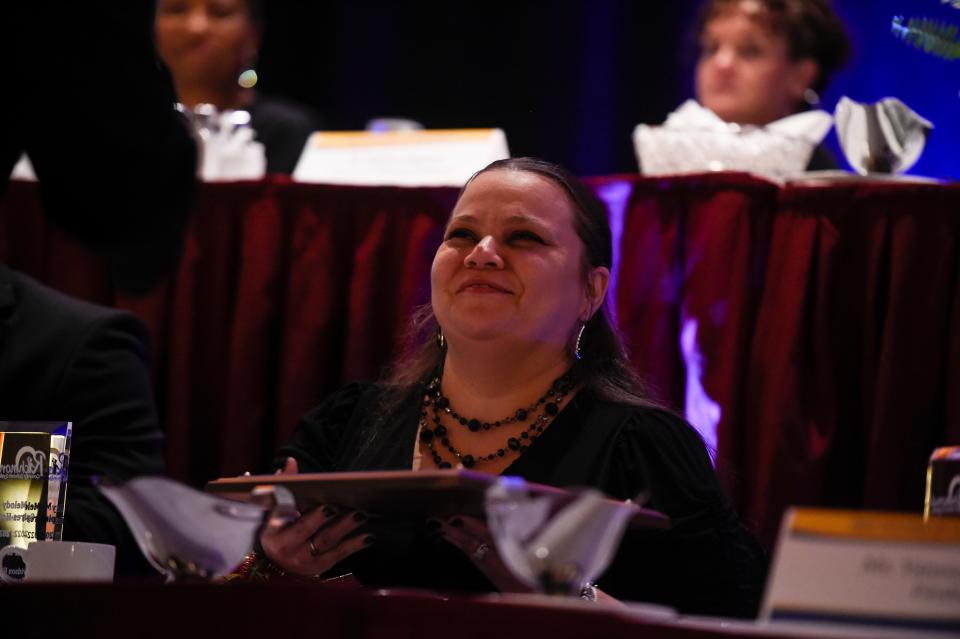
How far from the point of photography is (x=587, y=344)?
7.91 ft


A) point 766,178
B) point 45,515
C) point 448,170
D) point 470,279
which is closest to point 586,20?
point 448,170

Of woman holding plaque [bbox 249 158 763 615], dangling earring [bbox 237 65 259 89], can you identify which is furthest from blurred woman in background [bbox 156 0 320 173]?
woman holding plaque [bbox 249 158 763 615]

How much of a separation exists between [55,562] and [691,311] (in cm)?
136

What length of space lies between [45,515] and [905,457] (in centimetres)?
146

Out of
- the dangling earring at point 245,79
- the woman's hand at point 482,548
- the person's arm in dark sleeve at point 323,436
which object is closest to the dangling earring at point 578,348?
the person's arm in dark sleeve at point 323,436

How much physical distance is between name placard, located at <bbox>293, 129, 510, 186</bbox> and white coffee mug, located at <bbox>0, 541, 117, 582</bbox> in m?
1.41

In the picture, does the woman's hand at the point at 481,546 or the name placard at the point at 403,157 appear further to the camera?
the name placard at the point at 403,157

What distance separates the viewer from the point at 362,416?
237cm

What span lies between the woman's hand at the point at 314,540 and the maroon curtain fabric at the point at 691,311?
87 cm

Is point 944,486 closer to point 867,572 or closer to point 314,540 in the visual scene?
point 867,572

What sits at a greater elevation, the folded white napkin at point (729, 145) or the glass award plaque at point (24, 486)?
the folded white napkin at point (729, 145)

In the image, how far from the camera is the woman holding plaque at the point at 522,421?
203cm

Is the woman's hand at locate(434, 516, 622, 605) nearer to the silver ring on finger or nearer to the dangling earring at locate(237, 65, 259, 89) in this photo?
the silver ring on finger

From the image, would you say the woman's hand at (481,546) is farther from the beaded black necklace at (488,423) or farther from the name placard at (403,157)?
the name placard at (403,157)
